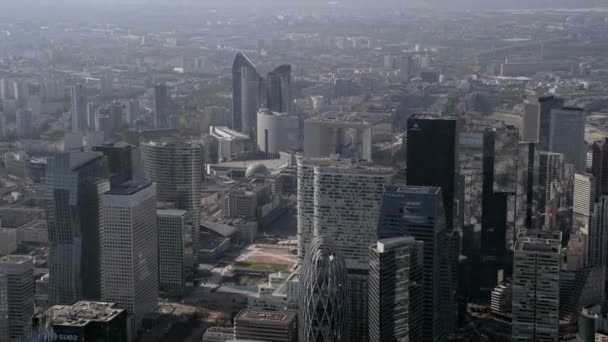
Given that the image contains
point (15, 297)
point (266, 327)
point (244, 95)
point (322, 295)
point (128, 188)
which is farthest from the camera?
point (244, 95)

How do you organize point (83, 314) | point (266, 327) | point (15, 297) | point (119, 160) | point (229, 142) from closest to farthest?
point (83, 314), point (266, 327), point (15, 297), point (119, 160), point (229, 142)

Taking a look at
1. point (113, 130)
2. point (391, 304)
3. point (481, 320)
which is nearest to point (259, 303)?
point (391, 304)

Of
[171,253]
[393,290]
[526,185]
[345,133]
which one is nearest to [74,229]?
[171,253]

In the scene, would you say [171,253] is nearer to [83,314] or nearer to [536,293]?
[83,314]

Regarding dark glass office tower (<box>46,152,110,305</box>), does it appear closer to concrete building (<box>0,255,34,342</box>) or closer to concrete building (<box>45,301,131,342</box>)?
concrete building (<box>0,255,34,342</box>)

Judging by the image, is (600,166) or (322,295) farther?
(600,166)

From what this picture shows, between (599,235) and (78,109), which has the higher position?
(78,109)

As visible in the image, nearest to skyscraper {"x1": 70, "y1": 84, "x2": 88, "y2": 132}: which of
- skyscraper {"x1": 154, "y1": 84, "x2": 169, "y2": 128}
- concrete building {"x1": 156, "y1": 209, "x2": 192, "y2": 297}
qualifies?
skyscraper {"x1": 154, "y1": 84, "x2": 169, "y2": 128}

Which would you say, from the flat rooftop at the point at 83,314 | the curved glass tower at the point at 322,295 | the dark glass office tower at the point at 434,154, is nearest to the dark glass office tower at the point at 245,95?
the dark glass office tower at the point at 434,154
